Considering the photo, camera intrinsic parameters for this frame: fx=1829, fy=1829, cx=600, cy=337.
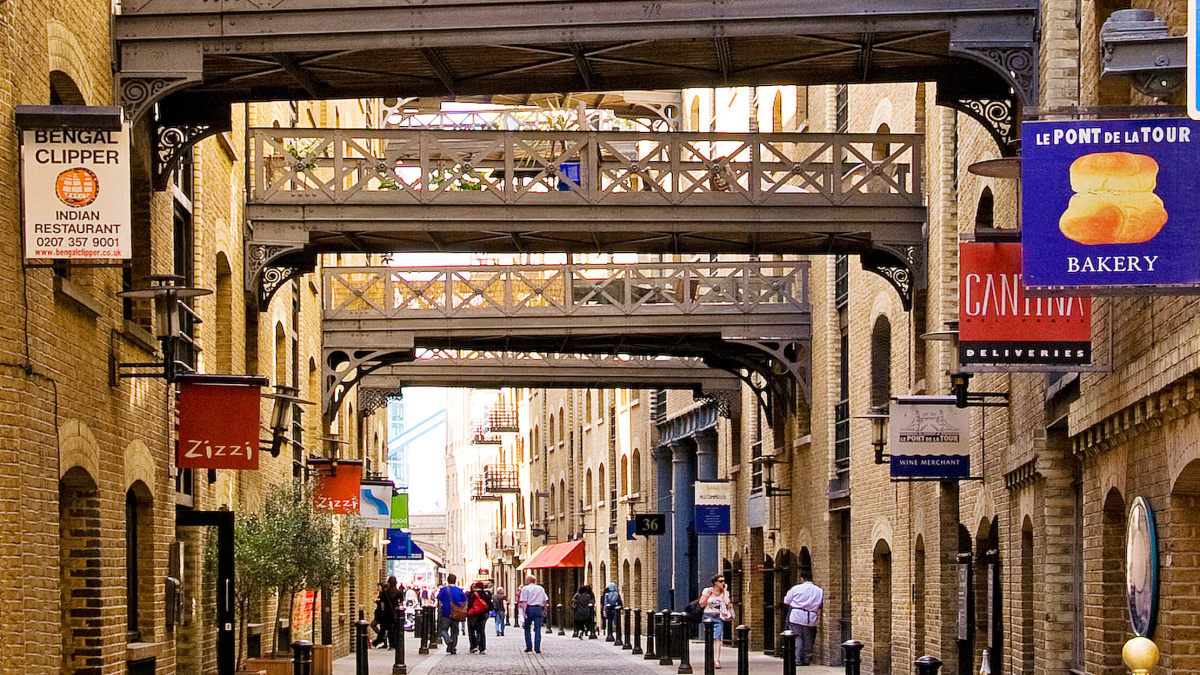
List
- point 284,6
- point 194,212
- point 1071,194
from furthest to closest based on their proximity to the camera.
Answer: point 194,212 → point 284,6 → point 1071,194

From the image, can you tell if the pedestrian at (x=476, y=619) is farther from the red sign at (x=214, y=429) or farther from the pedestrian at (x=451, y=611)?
the red sign at (x=214, y=429)

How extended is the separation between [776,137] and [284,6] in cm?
776

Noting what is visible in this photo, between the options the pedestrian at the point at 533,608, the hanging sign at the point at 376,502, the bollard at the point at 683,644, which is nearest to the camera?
the bollard at the point at 683,644

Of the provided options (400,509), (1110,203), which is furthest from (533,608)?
(1110,203)

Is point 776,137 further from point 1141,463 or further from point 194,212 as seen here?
point 1141,463

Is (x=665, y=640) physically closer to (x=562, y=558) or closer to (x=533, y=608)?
(x=533, y=608)

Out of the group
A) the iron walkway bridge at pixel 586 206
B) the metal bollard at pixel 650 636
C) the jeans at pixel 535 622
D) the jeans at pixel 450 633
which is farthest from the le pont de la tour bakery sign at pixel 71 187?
the jeans at pixel 535 622

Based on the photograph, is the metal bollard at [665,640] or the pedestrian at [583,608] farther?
the pedestrian at [583,608]

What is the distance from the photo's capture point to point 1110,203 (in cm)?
979

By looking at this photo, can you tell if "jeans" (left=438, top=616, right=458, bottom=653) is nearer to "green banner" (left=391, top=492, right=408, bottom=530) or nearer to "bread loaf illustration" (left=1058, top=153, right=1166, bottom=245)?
"green banner" (left=391, top=492, right=408, bottom=530)

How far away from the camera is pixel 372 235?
852 inches

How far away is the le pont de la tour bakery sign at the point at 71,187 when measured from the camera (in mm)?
11562

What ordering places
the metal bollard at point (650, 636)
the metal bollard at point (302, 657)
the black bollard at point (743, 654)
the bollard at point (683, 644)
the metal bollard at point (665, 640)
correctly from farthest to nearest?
the metal bollard at point (650, 636)
the metal bollard at point (665, 640)
the bollard at point (683, 644)
the black bollard at point (743, 654)
the metal bollard at point (302, 657)

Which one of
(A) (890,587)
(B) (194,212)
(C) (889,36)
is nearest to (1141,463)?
(C) (889,36)
